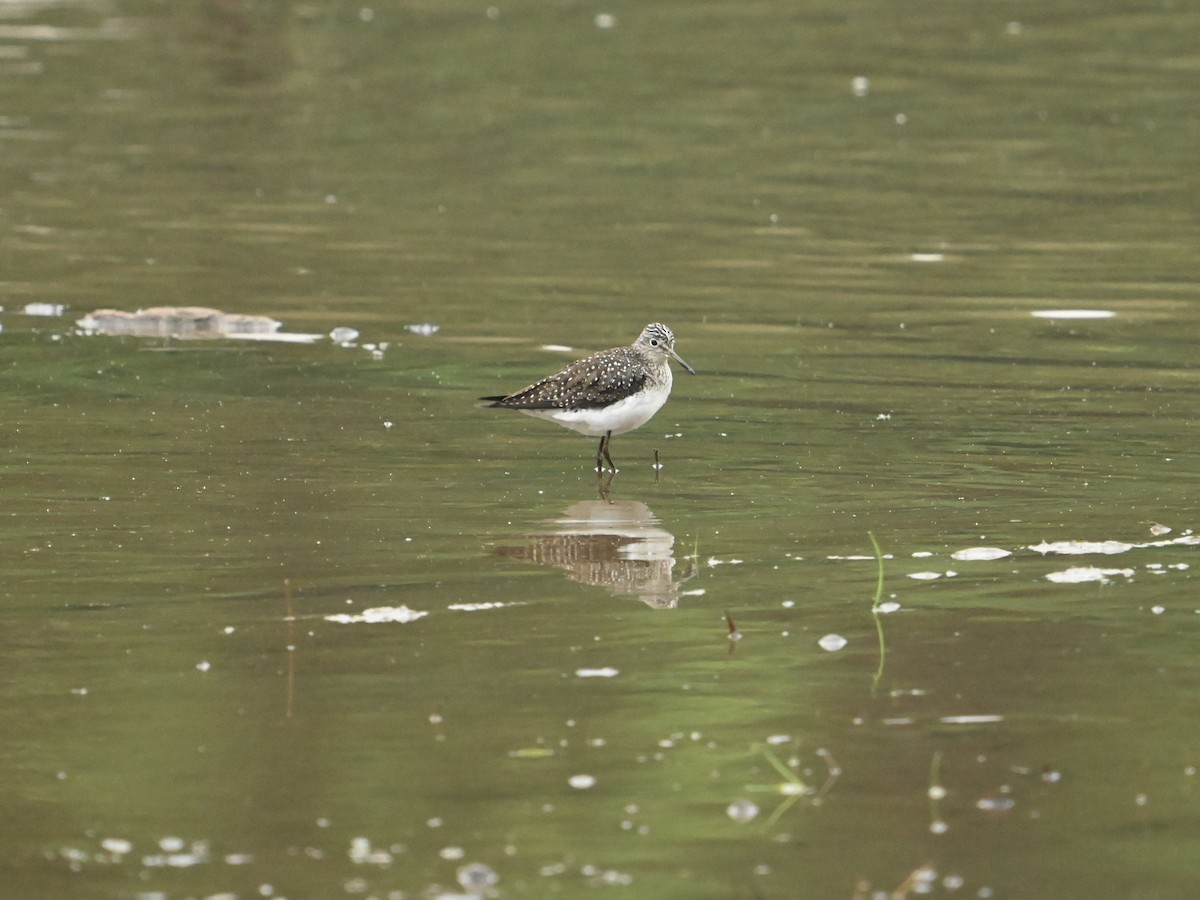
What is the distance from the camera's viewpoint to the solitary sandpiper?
12.6 m

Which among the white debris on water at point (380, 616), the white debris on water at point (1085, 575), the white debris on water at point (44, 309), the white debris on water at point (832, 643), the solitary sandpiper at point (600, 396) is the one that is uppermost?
the solitary sandpiper at point (600, 396)

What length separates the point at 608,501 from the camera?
1195 centimetres

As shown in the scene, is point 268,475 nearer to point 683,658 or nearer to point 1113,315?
point 683,658

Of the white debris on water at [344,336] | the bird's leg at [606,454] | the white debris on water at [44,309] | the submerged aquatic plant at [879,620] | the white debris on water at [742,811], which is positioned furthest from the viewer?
the white debris on water at [44,309]

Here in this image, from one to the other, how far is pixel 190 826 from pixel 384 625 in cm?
223

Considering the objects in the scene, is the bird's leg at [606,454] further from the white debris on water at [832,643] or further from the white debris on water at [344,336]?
the white debris on water at [832,643]

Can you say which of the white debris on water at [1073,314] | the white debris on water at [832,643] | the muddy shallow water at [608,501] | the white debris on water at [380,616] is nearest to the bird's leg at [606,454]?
the muddy shallow water at [608,501]

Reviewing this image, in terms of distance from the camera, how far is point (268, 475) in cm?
1230

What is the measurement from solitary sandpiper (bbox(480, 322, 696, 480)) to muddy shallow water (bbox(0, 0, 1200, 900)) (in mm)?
353

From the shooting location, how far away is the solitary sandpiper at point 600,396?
41.4 ft

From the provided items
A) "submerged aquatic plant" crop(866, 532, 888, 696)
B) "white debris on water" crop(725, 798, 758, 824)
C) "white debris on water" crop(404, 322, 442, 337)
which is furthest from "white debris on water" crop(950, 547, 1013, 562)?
"white debris on water" crop(404, 322, 442, 337)

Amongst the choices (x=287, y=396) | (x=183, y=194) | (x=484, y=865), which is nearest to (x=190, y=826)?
(x=484, y=865)

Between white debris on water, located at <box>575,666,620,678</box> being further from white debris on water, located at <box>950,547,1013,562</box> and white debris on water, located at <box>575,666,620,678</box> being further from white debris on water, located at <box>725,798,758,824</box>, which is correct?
white debris on water, located at <box>950,547,1013,562</box>

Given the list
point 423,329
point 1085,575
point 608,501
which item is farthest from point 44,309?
point 1085,575
